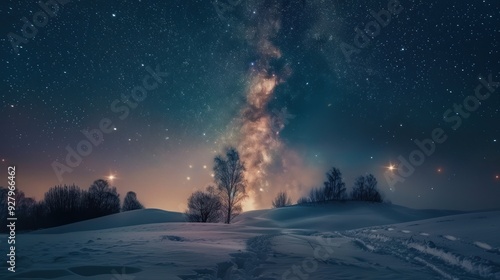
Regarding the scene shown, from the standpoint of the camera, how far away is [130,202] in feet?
266

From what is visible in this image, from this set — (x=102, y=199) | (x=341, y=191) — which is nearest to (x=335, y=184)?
(x=341, y=191)

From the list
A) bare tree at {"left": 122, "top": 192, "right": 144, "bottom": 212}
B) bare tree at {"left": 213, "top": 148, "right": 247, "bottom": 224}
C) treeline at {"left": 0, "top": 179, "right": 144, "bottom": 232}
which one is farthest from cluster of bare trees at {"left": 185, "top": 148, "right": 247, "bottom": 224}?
bare tree at {"left": 122, "top": 192, "right": 144, "bottom": 212}

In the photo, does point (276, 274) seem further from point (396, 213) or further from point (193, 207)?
point (396, 213)

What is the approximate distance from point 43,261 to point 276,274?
6.73 metres

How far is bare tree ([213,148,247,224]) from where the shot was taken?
35.2m

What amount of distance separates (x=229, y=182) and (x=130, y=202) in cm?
5786

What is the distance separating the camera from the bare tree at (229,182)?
3519 centimetres

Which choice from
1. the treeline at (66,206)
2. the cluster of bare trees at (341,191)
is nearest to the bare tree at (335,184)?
the cluster of bare trees at (341,191)

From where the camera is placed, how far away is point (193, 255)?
30.1ft

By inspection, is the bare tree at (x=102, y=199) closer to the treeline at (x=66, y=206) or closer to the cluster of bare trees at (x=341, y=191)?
the treeline at (x=66, y=206)

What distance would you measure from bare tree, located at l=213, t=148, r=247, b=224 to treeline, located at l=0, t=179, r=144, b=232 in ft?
119

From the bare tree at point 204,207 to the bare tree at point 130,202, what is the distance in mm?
50159

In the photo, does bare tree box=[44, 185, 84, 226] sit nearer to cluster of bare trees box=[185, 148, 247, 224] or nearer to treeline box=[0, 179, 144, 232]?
treeline box=[0, 179, 144, 232]

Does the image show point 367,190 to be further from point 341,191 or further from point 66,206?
point 66,206
